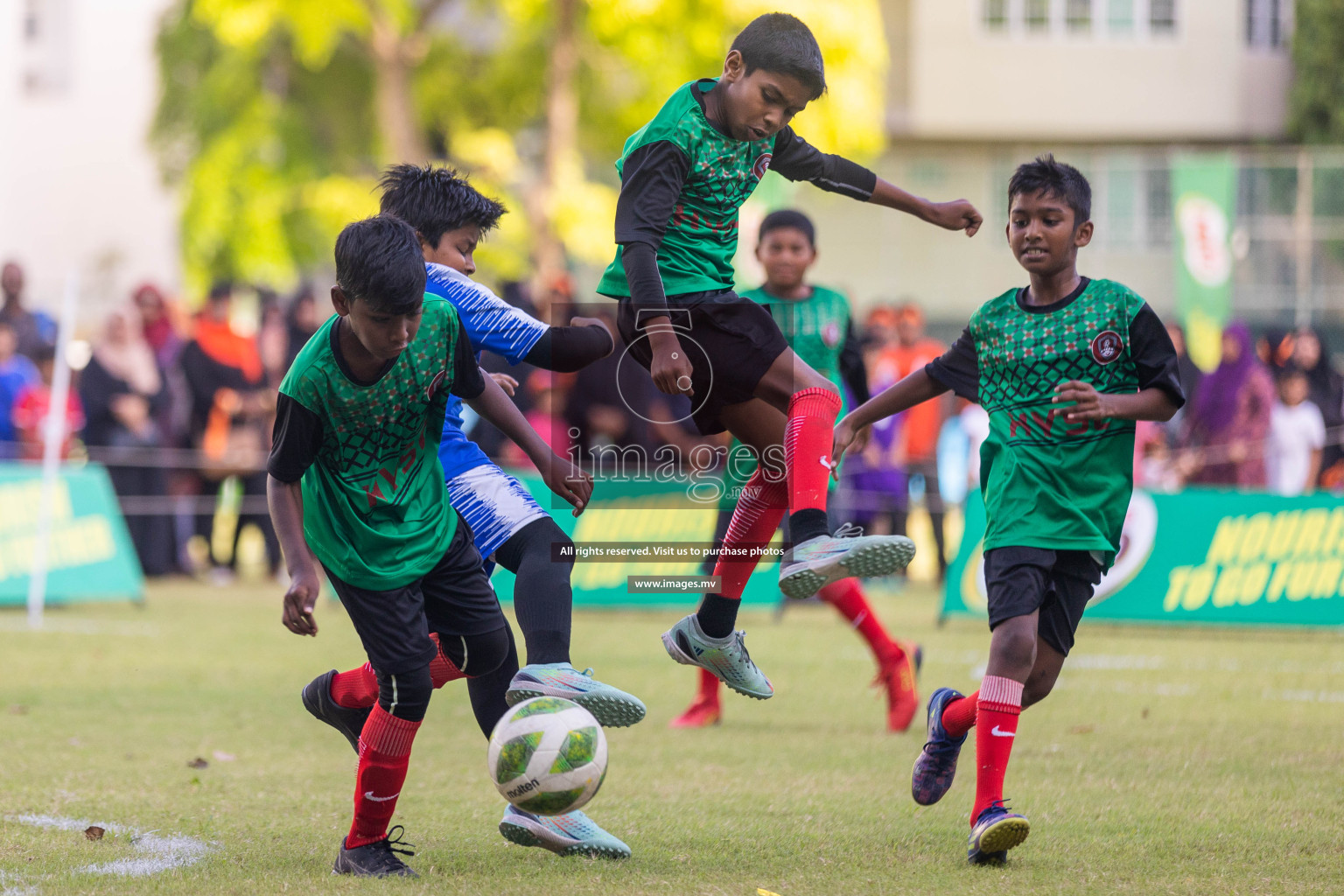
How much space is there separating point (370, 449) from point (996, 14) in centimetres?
3034

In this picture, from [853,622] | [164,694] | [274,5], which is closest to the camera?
[853,622]

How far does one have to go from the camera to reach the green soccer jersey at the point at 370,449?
4.26 m

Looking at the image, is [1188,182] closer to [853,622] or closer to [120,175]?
[853,622]

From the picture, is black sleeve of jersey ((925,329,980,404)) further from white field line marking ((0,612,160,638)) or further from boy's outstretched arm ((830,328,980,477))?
white field line marking ((0,612,160,638))

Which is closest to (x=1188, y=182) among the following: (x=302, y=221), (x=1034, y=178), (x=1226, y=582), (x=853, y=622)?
(x=1226, y=582)

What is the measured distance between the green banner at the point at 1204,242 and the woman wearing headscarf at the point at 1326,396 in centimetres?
748

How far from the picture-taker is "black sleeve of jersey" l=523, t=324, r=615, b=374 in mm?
4746

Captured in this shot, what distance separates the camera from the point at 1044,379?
486cm

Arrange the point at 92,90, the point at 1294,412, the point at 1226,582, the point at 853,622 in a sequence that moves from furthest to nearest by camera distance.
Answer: the point at 92,90, the point at 1294,412, the point at 1226,582, the point at 853,622

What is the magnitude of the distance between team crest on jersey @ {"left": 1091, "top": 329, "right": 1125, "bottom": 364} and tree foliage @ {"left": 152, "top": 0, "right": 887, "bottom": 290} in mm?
17352

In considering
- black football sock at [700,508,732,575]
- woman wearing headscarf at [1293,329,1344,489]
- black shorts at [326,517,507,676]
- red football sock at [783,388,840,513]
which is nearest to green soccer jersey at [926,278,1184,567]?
red football sock at [783,388,840,513]

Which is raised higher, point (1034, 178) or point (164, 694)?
point (1034, 178)

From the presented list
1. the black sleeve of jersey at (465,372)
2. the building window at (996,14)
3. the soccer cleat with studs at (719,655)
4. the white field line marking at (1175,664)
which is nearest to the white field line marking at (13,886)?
the black sleeve of jersey at (465,372)

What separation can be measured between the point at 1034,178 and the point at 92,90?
4114cm
